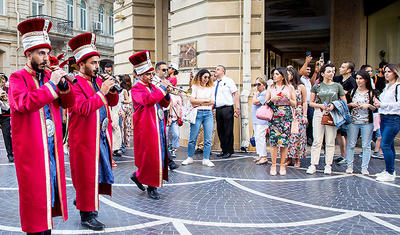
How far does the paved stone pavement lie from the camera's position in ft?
14.8

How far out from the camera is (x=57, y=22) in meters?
29.4

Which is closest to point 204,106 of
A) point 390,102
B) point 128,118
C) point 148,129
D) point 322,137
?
point 322,137

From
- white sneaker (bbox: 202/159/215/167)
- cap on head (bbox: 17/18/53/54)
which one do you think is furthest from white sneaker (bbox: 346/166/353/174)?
cap on head (bbox: 17/18/53/54)

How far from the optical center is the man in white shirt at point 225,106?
9.26 metres

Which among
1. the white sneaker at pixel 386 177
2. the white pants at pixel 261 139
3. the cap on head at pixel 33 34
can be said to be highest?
the cap on head at pixel 33 34

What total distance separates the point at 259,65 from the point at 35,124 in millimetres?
7761

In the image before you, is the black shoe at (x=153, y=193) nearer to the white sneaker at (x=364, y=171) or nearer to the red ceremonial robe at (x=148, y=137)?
the red ceremonial robe at (x=148, y=137)

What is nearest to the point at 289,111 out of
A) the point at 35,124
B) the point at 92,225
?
the point at 92,225

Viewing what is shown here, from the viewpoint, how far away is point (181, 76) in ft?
37.2

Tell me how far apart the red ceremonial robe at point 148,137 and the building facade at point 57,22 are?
2045 cm

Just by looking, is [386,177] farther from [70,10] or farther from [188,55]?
[70,10]

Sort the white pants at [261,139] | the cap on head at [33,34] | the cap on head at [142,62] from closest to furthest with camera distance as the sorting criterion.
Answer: the cap on head at [33,34] < the cap on head at [142,62] < the white pants at [261,139]

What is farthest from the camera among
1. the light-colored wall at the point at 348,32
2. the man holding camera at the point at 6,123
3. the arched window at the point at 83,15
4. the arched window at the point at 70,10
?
the arched window at the point at 83,15

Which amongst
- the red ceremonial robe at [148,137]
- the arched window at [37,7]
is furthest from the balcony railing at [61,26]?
the red ceremonial robe at [148,137]
